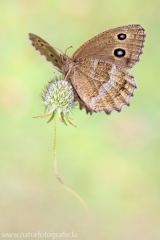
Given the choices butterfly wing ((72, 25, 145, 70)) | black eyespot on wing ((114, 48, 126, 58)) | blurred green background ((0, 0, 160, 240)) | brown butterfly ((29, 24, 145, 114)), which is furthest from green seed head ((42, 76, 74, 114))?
blurred green background ((0, 0, 160, 240))

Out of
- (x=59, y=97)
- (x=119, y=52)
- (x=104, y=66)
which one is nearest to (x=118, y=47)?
(x=119, y=52)

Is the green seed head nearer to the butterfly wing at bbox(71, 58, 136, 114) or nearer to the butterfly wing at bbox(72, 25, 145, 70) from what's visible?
the butterfly wing at bbox(71, 58, 136, 114)

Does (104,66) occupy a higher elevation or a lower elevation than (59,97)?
higher

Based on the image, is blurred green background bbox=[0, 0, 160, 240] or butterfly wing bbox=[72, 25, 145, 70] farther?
blurred green background bbox=[0, 0, 160, 240]

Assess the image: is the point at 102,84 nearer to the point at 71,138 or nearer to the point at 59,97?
the point at 59,97

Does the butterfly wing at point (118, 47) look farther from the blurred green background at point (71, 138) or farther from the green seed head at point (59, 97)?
the blurred green background at point (71, 138)

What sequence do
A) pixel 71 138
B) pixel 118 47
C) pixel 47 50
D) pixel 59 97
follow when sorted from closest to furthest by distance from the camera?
pixel 59 97 → pixel 47 50 → pixel 118 47 → pixel 71 138

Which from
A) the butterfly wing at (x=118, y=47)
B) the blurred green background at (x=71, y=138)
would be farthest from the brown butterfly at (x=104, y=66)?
the blurred green background at (x=71, y=138)

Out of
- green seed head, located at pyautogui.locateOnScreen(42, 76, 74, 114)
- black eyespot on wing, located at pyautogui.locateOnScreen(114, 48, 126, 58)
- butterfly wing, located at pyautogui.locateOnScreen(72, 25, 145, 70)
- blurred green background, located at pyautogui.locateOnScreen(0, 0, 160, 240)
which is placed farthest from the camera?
blurred green background, located at pyautogui.locateOnScreen(0, 0, 160, 240)
